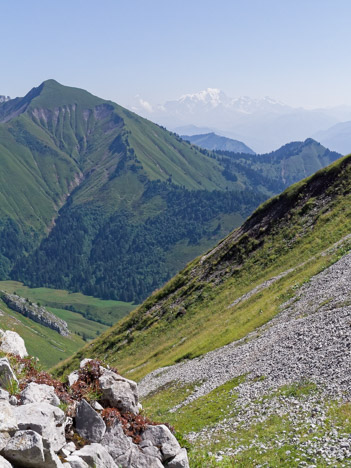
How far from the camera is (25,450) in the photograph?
1286 cm

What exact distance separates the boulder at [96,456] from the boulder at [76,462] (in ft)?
1.02

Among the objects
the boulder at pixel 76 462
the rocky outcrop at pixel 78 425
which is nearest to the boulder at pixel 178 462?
the rocky outcrop at pixel 78 425

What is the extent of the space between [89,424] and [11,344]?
21.6 ft

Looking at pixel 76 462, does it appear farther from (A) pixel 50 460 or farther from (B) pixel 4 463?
(B) pixel 4 463

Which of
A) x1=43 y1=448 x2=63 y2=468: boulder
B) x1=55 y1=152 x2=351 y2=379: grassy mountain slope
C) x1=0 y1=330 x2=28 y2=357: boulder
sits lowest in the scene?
x1=55 y1=152 x2=351 y2=379: grassy mountain slope

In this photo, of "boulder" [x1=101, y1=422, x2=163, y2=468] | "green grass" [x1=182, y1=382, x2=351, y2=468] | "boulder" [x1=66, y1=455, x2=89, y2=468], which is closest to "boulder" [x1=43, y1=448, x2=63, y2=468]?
"boulder" [x1=66, y1=455, x2=89, y2=468]

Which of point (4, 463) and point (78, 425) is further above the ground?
point (4, 463)

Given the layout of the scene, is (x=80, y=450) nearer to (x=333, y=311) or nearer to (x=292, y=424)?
(x=292, y=424)

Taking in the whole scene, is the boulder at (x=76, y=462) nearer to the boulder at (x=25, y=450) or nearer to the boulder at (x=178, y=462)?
the boulder at (x=25, y=450)

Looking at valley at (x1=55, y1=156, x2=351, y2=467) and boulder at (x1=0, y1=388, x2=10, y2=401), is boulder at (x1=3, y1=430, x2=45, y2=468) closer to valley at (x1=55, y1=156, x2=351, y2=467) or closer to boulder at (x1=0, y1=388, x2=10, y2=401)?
boulder at (x1=0, y1=388, x2=10, y2=401)

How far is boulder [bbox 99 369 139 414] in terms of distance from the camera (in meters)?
19.1

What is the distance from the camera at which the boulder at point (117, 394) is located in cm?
1912

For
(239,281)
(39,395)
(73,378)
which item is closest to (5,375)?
(39,395)

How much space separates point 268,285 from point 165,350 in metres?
Answer: 19.7
